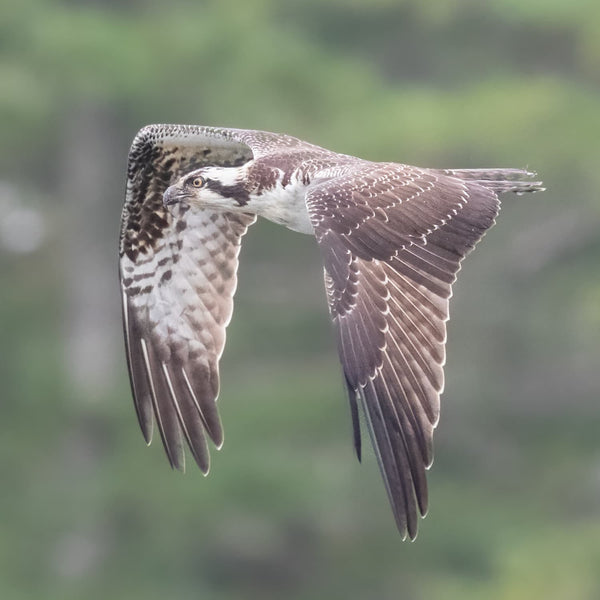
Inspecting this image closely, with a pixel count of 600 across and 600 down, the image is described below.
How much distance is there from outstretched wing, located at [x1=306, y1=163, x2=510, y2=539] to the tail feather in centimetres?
19

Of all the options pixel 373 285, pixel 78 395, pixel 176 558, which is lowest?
pixel 176 558

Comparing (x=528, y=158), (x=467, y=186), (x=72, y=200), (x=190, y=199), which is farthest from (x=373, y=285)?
(x=72, y=200)

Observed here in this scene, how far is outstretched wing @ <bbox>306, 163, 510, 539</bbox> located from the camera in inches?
333

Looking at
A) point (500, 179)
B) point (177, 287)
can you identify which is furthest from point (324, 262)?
point (177, 287)

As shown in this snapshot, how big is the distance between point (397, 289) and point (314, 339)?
12214 millimetres

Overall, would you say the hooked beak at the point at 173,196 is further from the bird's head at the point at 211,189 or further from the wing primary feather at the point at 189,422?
the wing primary feather at the point at 189,422

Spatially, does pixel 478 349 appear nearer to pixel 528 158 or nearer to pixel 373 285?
pixel 528 158

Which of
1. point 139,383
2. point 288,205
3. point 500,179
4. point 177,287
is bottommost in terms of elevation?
point 139,383

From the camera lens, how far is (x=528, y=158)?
1889 cm

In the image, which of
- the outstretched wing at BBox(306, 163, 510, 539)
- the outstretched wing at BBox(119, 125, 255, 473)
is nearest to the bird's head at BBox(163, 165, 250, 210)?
the outstretched wing at BBox(119, 125, 255, 473)

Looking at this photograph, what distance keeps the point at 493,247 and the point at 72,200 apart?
205 inches

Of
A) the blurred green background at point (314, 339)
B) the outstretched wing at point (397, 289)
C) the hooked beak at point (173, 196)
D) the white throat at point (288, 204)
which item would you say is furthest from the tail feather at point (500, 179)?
the blurred green background at point (314, 339)

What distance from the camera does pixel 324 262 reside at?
902cm

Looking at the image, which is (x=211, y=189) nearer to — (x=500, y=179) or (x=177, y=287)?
(x=177, y=287)
